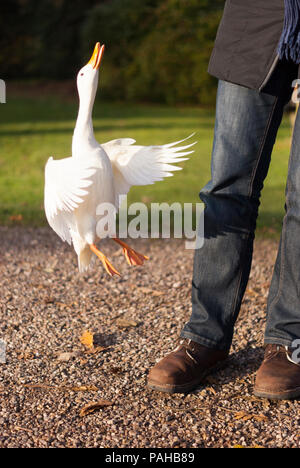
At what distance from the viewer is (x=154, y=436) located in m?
2.35

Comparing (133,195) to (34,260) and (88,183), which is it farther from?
(88,183)

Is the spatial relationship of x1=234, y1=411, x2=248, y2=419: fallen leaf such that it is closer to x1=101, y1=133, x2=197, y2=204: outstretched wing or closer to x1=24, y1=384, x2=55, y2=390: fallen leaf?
x1=24, y1=384, x2=55, y2=390: fallen leaf

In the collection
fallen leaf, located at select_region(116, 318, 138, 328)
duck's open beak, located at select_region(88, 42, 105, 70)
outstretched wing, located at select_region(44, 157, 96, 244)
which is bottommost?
fallen leaf, located at select_region(116, 318, 138, 328)

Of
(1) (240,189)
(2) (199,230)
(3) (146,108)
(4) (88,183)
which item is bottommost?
(3) (146,108)

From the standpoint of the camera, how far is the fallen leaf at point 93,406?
252 centimetres

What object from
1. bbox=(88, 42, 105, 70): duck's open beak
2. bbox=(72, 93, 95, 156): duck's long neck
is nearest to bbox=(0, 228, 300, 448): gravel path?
bbox=(72, 93, 95, 156): duck's long neck

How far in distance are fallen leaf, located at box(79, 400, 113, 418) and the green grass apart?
3112mm

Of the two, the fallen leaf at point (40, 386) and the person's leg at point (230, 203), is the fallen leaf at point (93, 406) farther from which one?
the person's leg at point (230, 203)

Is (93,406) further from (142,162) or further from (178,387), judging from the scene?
(142,162)

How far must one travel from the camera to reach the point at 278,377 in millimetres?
2623

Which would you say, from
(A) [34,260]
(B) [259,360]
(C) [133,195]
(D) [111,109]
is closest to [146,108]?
(D) [111,109]

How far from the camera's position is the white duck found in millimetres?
2000

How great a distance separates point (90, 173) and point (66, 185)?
0.09 m
